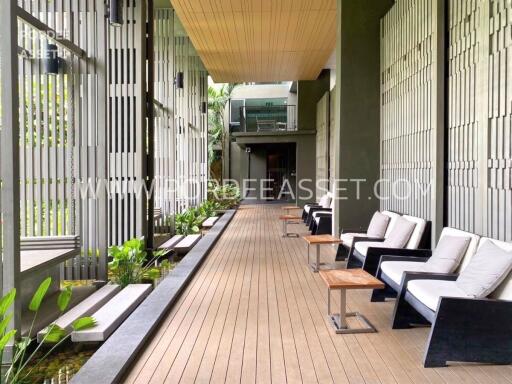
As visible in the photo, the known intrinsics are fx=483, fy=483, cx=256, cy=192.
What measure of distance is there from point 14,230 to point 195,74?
13615 millimetres

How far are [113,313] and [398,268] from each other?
2926 millimetres

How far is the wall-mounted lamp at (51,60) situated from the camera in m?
5.79

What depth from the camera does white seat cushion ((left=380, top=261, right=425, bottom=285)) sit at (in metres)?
4.78

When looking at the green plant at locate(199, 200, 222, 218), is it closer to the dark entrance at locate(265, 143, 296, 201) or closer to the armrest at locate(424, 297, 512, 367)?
the dark entrance at locate(265, 143, 296, 201)

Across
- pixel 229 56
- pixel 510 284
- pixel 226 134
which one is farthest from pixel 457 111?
pixel 226 134

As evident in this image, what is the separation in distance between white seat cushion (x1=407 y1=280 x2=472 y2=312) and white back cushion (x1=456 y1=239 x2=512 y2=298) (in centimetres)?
7

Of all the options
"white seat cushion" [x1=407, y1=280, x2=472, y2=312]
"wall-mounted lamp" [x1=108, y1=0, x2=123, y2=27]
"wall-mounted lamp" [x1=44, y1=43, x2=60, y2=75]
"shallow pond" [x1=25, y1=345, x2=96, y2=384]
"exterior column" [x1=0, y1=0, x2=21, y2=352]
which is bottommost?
"shallow pond" [x1=25, y1=345, x2=96, y2=384]

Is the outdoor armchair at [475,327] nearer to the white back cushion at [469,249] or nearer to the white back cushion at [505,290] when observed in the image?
the white back cushion at [505,290]

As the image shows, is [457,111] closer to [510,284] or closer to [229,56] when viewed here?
[510,284]

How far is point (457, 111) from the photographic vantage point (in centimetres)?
536

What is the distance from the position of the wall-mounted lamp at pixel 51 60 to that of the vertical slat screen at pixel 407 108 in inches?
182

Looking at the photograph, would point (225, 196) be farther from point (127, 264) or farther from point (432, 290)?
point (432, 290)

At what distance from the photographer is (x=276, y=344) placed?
12.9ft

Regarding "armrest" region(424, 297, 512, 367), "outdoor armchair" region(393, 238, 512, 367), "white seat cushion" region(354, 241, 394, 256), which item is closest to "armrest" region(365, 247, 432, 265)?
"white seat cushion" region(354, 241, 394, 256)
